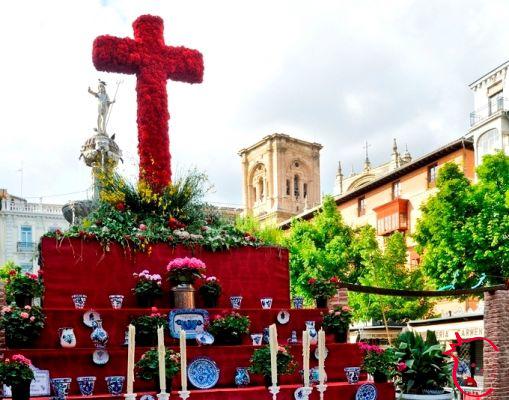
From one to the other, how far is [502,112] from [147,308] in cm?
3122

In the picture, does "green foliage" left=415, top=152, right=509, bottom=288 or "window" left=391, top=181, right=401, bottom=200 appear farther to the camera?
"window" left=391, top=181, right=401, bottom=200

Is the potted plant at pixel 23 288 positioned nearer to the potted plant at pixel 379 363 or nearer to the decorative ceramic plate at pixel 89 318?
the decorative ceramic plate at pixel 89 318

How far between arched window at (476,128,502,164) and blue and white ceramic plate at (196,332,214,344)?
30361mm

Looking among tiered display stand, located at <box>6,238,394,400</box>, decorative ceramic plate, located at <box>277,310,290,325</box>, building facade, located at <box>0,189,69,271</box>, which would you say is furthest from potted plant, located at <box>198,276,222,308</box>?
building facade, located at <box>0,189,69,271</box>

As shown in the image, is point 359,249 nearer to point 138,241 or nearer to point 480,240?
point 480,240

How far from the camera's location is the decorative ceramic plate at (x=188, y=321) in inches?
417

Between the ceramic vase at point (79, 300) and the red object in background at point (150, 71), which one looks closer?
the ceramic vase at point (79, 300)

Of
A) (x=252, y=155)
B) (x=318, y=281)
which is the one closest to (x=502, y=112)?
(x=318, y=281)

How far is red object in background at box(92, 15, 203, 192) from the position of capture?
1366 cm

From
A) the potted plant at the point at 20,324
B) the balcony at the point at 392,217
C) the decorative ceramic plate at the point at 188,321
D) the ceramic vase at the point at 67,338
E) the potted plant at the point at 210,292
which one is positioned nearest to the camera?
the potted plant at the point at 20,324

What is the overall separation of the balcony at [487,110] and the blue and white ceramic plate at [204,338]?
106 feet

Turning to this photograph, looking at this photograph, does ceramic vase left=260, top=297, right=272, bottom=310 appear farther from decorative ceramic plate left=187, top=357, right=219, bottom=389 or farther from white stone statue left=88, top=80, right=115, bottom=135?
white stone statue left=88, top=80, right=115, bottom=135

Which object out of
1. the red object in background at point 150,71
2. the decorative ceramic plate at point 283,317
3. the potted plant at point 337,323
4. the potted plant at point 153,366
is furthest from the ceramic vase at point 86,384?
the red object in background at point 150,71

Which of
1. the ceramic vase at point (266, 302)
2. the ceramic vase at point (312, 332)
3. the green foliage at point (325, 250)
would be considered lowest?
the ceramic vase at point (312, 332)
